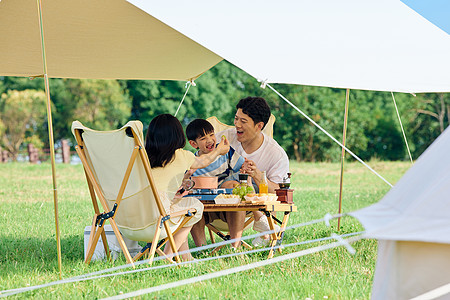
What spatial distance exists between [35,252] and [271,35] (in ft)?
7.26

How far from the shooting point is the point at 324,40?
388 cm

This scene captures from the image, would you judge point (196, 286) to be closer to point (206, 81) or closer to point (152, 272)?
point (152, 272)

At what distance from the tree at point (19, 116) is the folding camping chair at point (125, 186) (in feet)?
54.9

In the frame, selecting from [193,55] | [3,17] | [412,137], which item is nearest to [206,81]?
[412,137]

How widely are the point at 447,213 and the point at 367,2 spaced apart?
2.69 meters

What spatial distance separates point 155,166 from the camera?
3.59 meters

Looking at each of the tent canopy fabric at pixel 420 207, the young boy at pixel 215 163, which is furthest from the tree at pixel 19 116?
the tent canopy fabric at pixel 420 207

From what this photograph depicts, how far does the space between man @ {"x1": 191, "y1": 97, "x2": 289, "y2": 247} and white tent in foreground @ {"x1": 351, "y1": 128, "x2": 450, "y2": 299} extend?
219 cm

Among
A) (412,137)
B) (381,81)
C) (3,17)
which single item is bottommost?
(412,137)

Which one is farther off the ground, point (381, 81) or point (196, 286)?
point (381, 81)

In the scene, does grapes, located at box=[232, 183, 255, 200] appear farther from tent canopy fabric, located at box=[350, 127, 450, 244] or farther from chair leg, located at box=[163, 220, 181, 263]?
tent canopy fabric, located at box=[350, 127, 450, 244]

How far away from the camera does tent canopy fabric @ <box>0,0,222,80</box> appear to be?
13.6 feet

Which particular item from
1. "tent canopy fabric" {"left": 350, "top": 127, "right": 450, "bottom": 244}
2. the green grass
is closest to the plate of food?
the green grass

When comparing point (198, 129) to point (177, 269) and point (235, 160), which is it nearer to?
point (235, 160)
